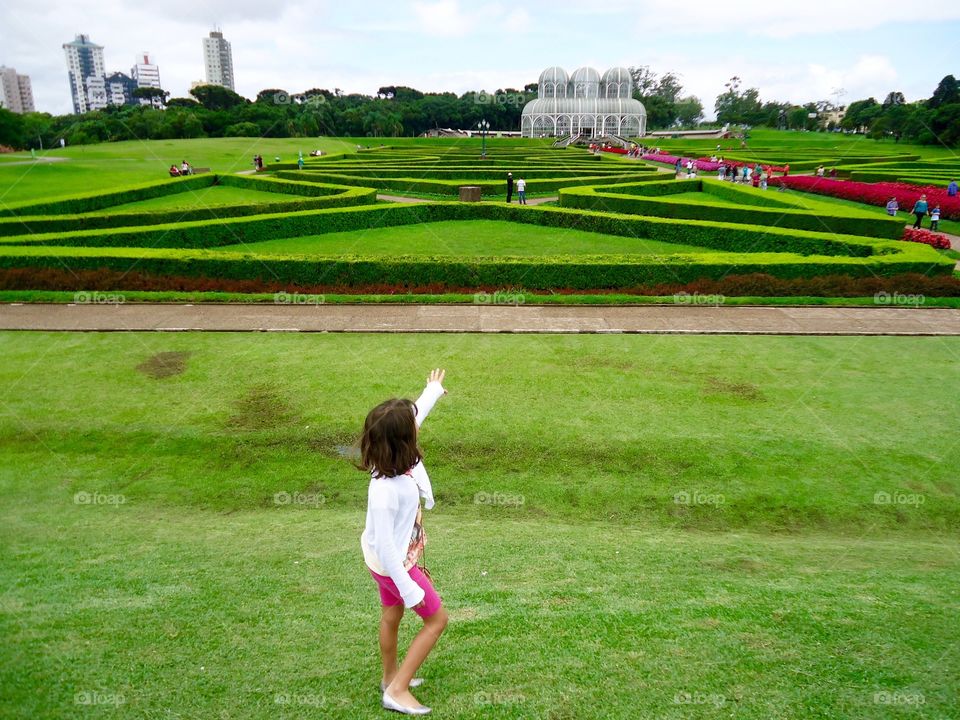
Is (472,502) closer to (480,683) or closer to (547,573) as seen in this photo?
(547,573)

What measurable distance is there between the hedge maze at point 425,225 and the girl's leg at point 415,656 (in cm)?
1209

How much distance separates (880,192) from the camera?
2838 centimetres

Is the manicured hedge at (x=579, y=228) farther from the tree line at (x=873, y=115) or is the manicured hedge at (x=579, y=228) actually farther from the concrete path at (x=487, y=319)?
the tree line at (x=873, y=115)

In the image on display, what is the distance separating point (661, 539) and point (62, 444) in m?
7.23

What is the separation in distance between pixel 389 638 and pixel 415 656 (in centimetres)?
20

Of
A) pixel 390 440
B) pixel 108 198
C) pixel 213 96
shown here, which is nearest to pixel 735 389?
pixel 390 440

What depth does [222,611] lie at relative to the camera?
14.2 feet

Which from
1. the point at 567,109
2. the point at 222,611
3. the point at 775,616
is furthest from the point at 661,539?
the point at 567,109

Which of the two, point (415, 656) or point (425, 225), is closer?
point (415, 656)

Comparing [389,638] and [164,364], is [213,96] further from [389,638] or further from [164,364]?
[389,638]

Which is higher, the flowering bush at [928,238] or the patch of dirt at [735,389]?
the flowering bush at [928,238]

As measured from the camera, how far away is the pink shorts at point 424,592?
11.0ft

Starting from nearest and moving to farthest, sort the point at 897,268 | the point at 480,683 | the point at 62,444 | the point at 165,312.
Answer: the point at 480,683, the point at 62,444, the point at 165,312, the point at 897,268

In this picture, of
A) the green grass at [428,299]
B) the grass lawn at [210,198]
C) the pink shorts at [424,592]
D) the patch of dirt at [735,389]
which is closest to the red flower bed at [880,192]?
the green grass at [428,299]
